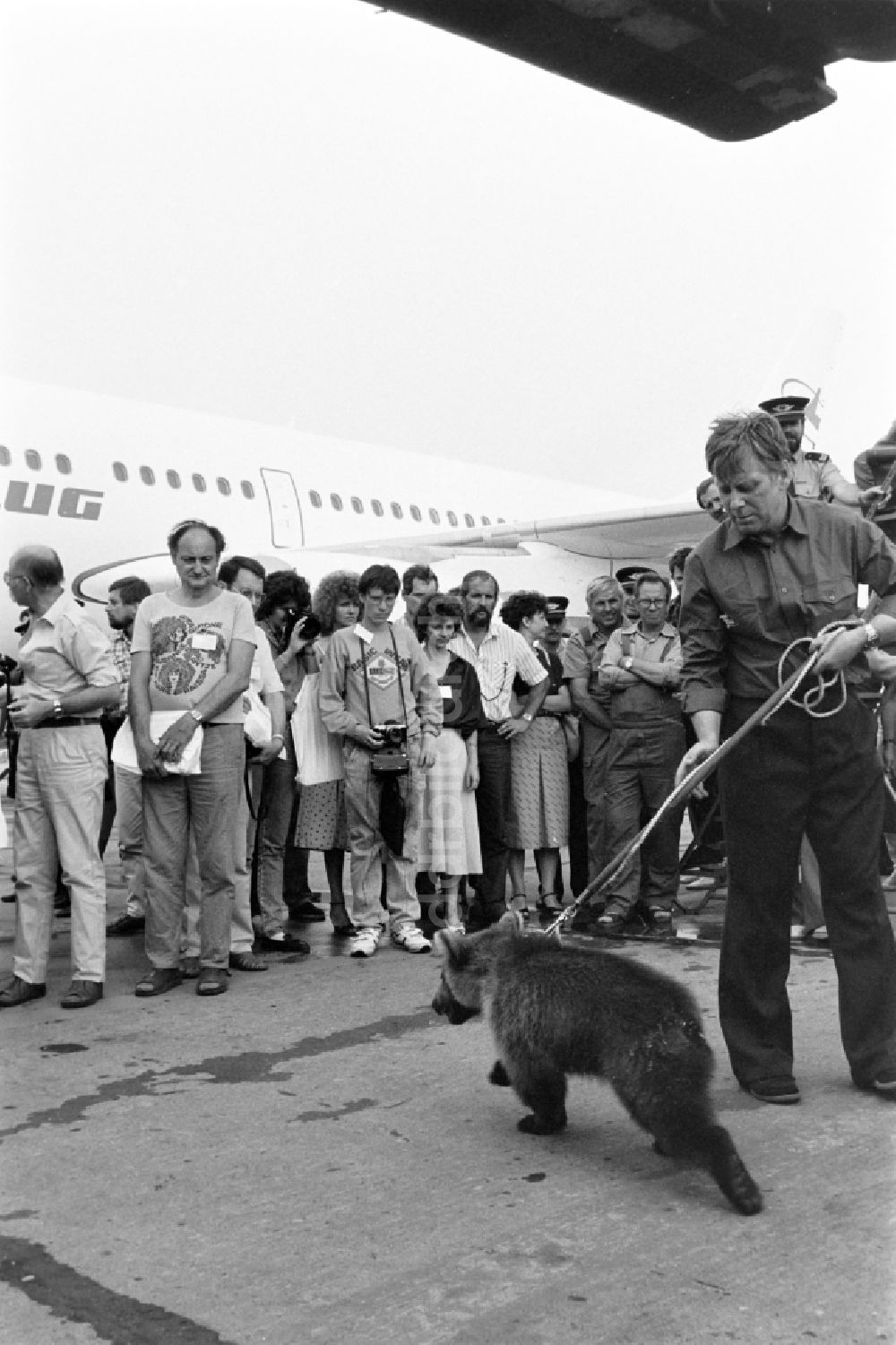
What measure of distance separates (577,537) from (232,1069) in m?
15.0

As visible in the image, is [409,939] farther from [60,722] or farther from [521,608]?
[521,608]

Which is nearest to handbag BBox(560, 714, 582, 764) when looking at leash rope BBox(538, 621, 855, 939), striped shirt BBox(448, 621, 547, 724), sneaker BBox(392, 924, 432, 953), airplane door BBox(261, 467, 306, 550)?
striped shirt BBox(448, 621, 547, 724)

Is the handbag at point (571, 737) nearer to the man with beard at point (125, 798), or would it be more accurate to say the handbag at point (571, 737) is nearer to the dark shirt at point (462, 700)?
the dark shirt at point (462, 700)

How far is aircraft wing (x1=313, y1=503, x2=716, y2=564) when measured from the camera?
1689cm

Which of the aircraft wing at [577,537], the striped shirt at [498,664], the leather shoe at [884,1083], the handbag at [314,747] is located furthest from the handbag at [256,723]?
the aircraft wing at [577,537]

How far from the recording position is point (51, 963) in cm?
590

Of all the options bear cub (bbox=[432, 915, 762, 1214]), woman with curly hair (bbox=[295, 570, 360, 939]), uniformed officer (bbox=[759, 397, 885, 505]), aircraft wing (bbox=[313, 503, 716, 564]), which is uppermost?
aircraft wing (bbox=[313, 503, 716, 564])

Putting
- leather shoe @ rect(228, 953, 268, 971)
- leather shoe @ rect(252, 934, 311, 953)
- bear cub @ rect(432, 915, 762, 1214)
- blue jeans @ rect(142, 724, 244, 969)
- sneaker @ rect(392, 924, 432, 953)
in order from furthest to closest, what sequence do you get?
leather shoe @ rect(252, 934, 311, 953) < sneaker @ rect(392, 924, 432, 953) < leather shoe @ rect(228, 953, 268, 971) < blue jeans @ rect(142, 724, 244, 969) < bear cub @ rect(432, 915, 762, 1214)

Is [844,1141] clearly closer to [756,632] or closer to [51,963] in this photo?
[756,632]

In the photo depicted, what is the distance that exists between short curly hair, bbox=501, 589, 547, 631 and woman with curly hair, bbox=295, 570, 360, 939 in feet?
4.43

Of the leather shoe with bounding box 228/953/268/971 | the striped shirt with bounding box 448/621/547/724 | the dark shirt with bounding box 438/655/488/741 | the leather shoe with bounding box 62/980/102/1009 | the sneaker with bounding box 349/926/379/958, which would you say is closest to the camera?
the leather shoe with bounding box 62/980/102/1009

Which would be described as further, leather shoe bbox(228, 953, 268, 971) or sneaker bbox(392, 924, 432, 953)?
sneaker bbox(392, 924, 432, 953)

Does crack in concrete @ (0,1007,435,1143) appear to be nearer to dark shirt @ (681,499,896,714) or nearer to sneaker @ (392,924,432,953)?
A: sneaker @ (392,924,432,953)

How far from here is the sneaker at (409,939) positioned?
607 cm
